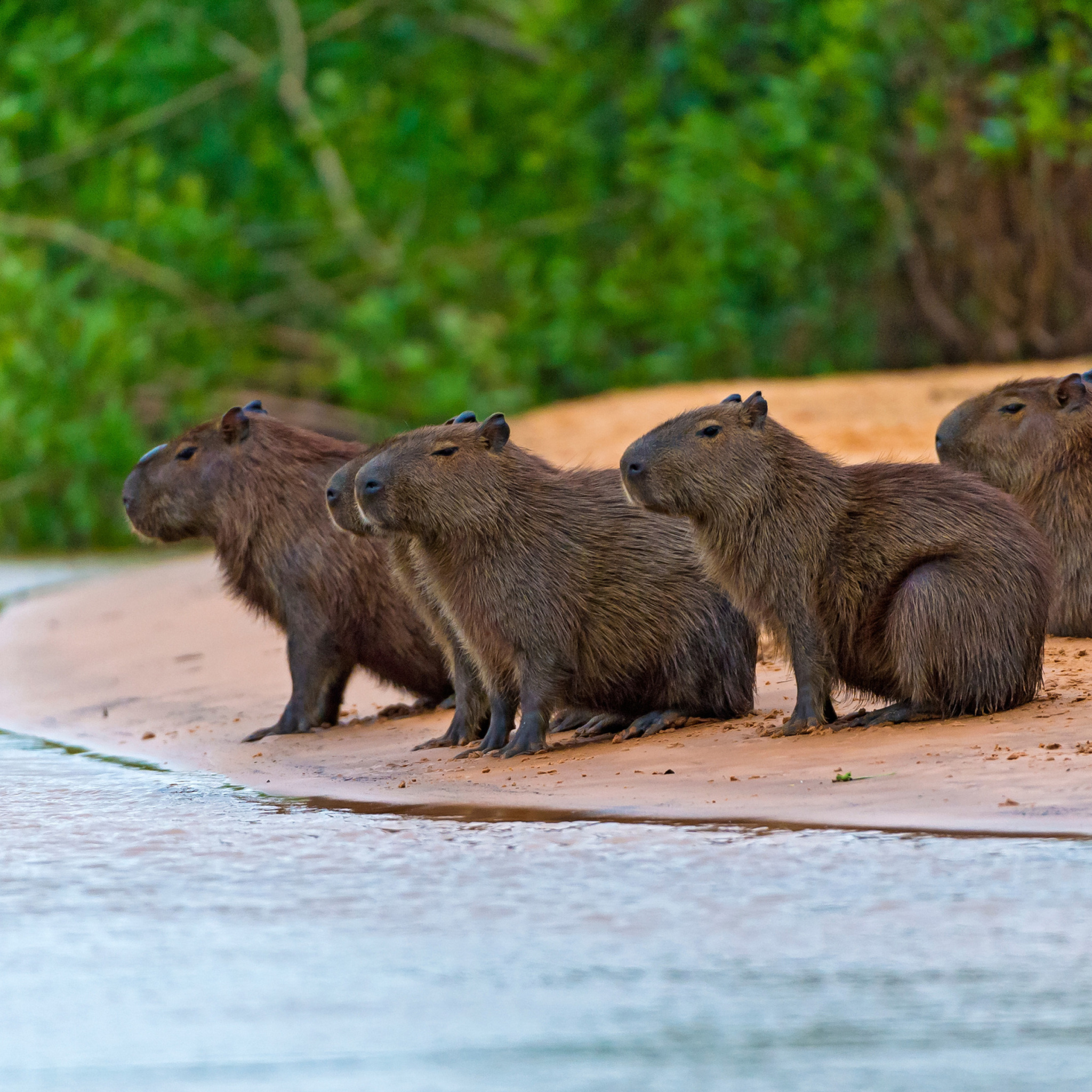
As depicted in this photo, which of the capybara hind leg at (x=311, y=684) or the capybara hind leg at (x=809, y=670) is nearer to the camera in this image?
the capybara hind leg at (x=809, y=670)

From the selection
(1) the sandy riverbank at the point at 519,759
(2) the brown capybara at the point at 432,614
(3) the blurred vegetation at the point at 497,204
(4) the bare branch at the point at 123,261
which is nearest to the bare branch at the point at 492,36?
(3) the blurred vegetation at the point at 497,204

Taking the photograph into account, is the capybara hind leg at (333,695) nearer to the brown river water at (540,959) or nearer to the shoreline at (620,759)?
the shoreline at (620,759)

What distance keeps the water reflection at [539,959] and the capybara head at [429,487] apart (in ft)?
4.38

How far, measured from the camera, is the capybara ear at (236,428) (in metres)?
6.73

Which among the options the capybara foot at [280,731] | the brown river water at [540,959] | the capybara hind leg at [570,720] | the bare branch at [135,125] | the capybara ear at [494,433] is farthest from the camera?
the bare branch at [135,125]

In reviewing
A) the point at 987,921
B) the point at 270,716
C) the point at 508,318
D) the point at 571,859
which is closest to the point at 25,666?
the point at 270,716

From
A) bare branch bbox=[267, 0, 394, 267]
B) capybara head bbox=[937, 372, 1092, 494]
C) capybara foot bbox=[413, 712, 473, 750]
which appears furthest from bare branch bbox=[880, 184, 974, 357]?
capybara foot bbox=[413, 712, 473, 750]

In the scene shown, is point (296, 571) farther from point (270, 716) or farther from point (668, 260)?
point (668, 260)

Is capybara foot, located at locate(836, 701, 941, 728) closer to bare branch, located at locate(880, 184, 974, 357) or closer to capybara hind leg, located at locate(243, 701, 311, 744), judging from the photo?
capybara hind leg, located at locate(243, 701, 311, 744)

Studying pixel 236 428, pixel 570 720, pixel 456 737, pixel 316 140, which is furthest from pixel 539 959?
pixel 316 140

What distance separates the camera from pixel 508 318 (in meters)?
15.8

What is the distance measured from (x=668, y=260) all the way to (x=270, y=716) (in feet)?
30.8

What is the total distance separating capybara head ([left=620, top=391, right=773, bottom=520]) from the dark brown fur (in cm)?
80

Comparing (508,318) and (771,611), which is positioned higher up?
(508,318)
